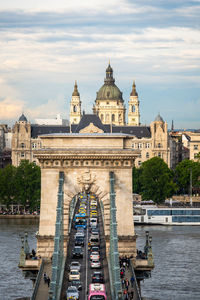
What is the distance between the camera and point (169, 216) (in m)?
122

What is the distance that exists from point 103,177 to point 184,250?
3362 cm

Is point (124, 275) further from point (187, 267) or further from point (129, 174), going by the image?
point (187, 267)

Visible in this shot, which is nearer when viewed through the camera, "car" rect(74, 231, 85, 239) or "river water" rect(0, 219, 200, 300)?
"river water" rect(0, 219, 200, 300)

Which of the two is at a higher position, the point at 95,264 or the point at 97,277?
the point at 95,264

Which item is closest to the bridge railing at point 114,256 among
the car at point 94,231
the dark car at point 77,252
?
the dark car at point 77,252

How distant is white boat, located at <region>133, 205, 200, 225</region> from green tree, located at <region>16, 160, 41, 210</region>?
1706 centimetres

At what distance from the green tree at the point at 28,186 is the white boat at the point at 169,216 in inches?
672

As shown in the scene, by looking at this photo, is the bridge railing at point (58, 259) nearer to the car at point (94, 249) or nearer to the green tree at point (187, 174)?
the car at point (94, 249)

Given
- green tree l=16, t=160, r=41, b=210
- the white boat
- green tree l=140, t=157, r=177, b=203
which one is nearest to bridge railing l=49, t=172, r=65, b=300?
the white boat

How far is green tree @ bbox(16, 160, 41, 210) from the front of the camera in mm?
131750

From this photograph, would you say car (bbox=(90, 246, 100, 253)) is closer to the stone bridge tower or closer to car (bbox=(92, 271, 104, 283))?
the stone bridge tower

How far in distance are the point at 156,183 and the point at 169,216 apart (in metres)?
18.1

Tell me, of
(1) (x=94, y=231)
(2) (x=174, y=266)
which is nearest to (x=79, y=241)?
(1) (x=94, y=231)

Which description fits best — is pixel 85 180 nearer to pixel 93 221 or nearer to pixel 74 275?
pixel 74 275
